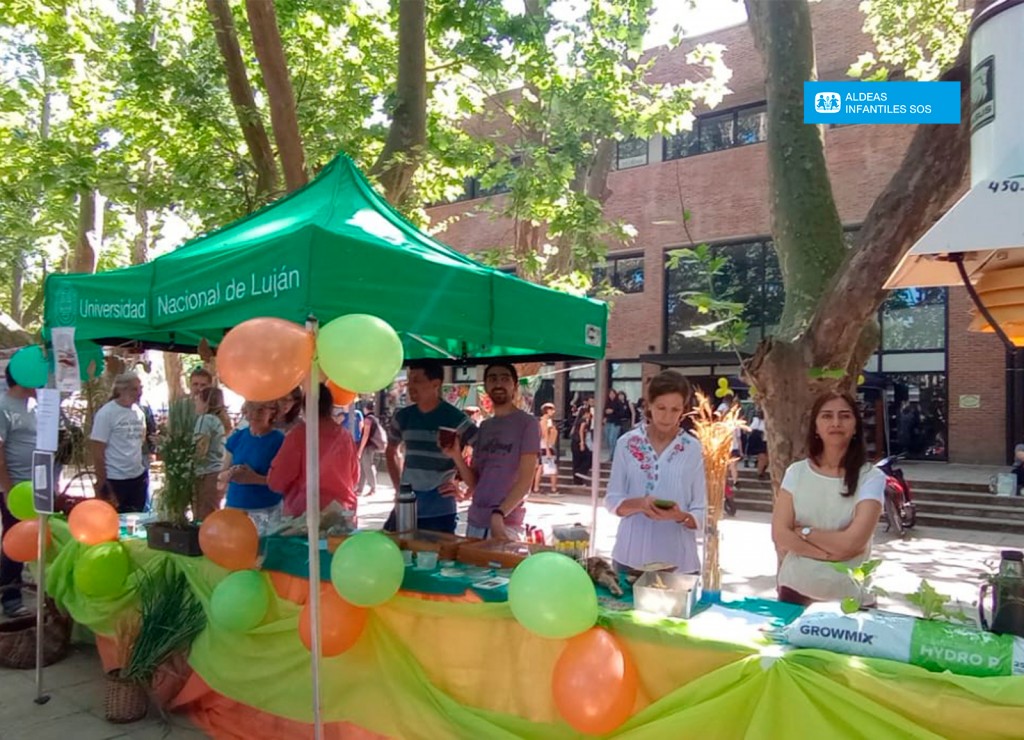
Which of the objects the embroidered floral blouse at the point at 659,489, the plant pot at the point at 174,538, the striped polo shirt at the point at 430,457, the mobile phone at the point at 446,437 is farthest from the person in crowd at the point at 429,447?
the embroidered floral blouse at the point at 659,489

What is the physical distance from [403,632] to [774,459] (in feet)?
9.47

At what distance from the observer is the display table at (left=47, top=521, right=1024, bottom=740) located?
1.91m

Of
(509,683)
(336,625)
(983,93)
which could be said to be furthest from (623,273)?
(983,93)

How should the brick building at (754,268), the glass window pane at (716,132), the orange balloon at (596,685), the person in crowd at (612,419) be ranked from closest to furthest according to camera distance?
the orange balloon at (596,685) < the brick building at (754,268) < the person in crowd at (612,419) < the glass window pane at (716,132)

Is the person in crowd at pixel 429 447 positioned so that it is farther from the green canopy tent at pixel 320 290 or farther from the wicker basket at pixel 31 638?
the wicker basket at pixel 31 638

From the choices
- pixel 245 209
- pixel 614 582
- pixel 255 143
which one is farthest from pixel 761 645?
pixel 245 209

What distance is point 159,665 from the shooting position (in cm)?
360

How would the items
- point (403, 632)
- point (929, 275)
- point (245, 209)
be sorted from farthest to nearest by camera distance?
point (245, 209), point (403, 632), point (929, 275)

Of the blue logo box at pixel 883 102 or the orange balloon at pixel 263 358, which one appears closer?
the orange balloon at pixel 263 358

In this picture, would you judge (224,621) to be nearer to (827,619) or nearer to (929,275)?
(827,619)

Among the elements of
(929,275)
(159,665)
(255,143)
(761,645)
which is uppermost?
(255,143)

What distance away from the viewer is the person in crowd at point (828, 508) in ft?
8.92

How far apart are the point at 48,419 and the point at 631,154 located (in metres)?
17.6

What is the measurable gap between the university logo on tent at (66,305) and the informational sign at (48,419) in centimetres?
43
